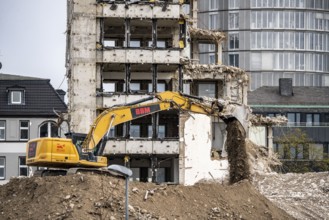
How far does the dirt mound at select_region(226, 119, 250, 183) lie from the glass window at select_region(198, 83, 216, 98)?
22.6 metres

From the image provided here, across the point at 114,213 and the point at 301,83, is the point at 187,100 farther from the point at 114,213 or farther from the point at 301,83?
the point at 301,83

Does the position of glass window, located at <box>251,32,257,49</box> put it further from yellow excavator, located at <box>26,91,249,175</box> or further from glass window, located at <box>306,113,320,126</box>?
yellow excavator, located at <box>26,91,249,175</box>

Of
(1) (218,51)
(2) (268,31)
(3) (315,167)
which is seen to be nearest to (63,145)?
(1) (218,51)

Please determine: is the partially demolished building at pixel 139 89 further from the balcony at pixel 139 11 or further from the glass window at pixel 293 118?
the glass window at pixel 293 118

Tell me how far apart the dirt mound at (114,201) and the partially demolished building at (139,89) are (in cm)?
2300

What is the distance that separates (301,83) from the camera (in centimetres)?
13150

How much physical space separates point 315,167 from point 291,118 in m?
7.88

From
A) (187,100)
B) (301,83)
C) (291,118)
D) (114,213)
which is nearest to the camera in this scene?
(114,213)

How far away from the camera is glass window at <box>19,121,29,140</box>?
76125 millimetres

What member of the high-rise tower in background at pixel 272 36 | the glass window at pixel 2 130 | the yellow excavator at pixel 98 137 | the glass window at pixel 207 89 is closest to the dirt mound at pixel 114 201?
the yellow excavator at pixel 98 137

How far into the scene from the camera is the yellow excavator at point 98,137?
37812 mm

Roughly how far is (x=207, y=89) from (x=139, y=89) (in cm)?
521

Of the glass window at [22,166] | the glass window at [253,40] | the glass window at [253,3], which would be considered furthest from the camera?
the glass window at [253,40]

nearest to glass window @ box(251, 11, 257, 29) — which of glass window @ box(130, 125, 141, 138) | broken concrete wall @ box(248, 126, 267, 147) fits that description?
broken concrete wall @ box(248, 126, 267, 147)
